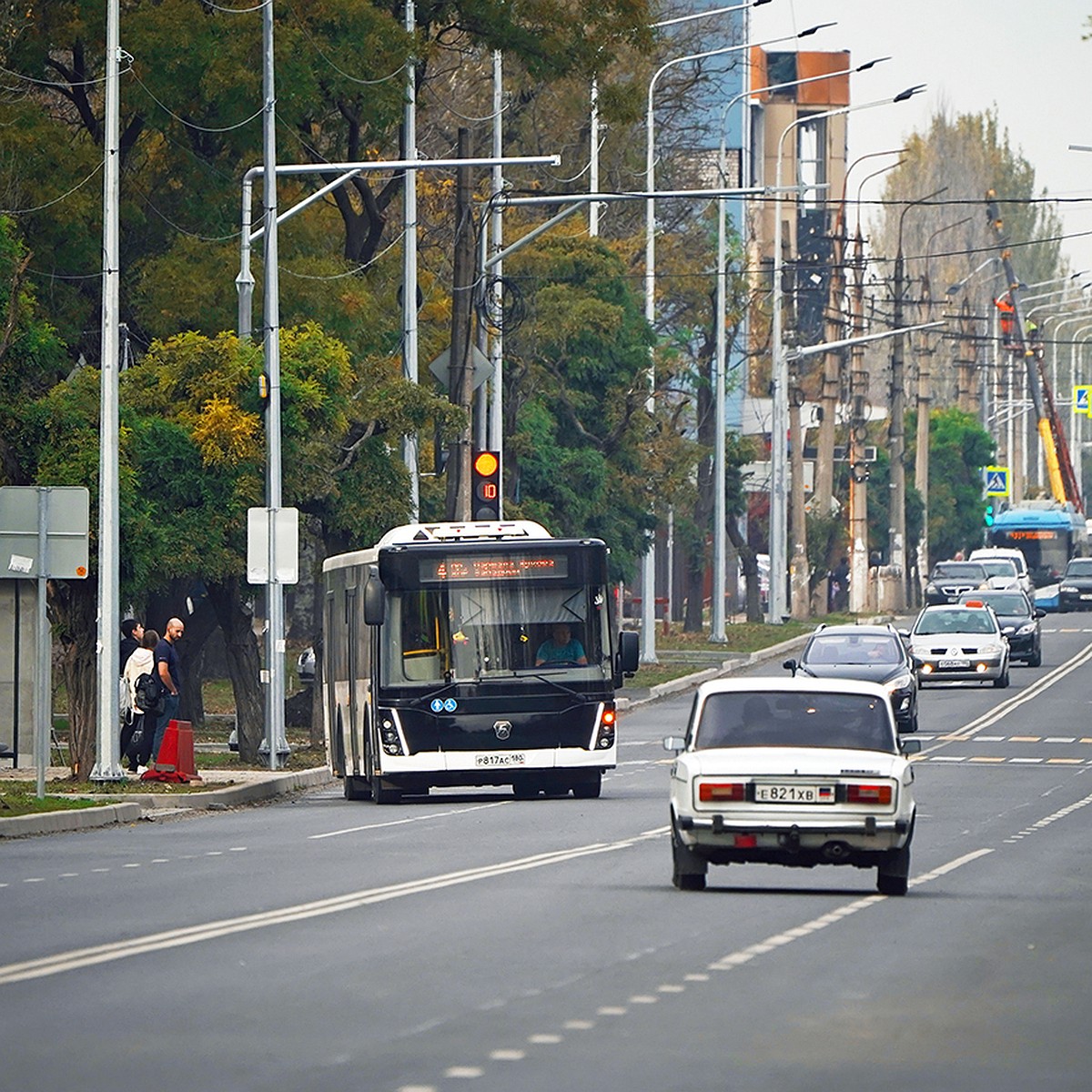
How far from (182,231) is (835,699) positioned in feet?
86.1

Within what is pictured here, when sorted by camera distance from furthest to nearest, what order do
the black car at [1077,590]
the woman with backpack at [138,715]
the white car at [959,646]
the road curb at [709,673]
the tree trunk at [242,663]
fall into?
the black car at [1077,590], the white car at [959,646], the road curb at [709,673], the tree trunk at [242,663], the woman with backpack at [138,715]

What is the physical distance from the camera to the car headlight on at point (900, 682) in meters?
41.7

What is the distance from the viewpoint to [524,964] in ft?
46.2

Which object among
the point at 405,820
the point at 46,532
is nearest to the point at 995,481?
the point at 405,820

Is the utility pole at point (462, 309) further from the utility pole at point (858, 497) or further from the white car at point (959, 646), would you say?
the utility pole at point (858, 497)

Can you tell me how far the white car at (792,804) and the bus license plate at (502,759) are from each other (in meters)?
10.7

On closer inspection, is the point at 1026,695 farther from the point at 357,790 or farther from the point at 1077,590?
the point at 1077,590

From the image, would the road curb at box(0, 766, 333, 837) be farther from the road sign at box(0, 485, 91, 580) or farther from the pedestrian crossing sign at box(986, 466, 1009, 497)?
the pedestrian crossing sign at box(986, 466, 1009, 497)

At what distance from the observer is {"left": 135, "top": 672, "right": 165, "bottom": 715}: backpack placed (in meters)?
33.4

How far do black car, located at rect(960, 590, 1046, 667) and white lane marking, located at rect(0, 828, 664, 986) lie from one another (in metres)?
40.0

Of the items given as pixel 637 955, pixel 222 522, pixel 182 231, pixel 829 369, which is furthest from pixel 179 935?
pixel 829 369

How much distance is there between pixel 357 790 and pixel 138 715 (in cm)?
368

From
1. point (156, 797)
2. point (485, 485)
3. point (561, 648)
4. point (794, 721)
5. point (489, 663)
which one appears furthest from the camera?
point (485, 485)

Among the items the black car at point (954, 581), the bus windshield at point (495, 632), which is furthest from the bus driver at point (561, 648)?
the black car at point (954, 581)
